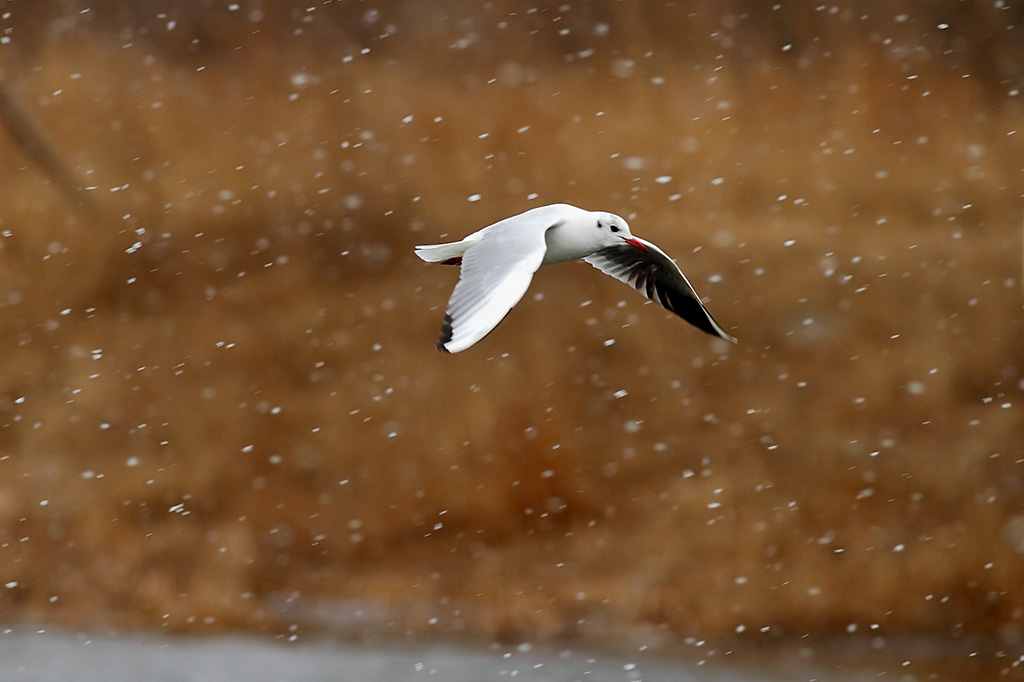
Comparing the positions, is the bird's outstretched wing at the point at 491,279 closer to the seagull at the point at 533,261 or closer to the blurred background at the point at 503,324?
the seagull at the point at 533,261

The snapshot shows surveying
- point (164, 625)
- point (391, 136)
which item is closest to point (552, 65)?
point (391, 136)

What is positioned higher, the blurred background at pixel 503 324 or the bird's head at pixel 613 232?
the bird's head at pixel 613 232

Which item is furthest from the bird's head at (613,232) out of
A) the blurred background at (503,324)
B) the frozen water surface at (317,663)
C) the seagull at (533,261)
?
the frozen water surface at (317,663)

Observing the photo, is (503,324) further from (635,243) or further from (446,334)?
(446,334)

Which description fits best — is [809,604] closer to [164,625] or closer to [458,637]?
[458,637]

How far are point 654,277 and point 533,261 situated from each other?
2.18ft

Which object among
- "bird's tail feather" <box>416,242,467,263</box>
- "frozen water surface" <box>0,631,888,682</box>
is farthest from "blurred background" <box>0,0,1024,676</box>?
"bird's tail feather" <box>416,242,467,263</box>

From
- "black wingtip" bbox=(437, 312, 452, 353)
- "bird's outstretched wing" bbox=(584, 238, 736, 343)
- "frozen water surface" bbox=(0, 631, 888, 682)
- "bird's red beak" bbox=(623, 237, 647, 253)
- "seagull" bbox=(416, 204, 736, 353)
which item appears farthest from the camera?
"frozen water surface" bbox=(0, 631, 888, 682)

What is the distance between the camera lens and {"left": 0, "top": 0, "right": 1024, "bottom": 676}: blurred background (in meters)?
4.71

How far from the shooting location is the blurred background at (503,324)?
4707 mm

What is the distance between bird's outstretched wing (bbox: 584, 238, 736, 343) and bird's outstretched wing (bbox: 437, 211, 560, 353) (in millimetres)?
372

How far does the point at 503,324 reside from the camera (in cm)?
479

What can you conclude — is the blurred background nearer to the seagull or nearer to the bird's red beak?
the seagull

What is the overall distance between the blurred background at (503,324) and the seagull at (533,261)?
2.12 m
